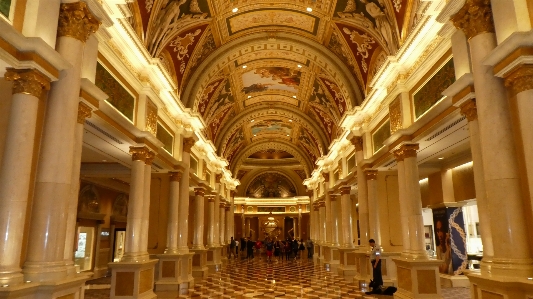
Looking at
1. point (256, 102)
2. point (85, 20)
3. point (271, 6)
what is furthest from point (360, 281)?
point (256, 102)

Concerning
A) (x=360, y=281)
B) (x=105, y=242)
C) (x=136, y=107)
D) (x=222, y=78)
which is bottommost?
(x=360, y=281)

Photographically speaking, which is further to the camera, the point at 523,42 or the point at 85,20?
the point at 85,20

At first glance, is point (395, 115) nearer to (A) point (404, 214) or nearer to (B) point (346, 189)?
(A) point (404, 214)

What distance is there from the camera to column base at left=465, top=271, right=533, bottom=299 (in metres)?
4.30

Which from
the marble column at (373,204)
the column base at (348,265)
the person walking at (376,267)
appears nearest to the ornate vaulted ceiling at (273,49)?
the marble column at (373,204)

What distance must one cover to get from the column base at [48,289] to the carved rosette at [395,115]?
760cm

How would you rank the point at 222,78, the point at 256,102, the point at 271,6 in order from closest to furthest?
the point at 271,6
the point at 222,78
the point at 256,102

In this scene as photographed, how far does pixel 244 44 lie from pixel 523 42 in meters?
10.6

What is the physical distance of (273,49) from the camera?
48.4 ft

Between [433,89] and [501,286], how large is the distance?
4344 mm

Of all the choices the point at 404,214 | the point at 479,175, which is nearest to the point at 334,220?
the point at 404,214

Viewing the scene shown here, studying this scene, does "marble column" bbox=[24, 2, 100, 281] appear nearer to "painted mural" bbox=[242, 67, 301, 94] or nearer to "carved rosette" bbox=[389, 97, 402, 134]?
"carved rosette" bbox=[389, 97, 402, 134]

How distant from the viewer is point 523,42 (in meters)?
4.51

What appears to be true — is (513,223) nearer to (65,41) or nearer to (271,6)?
(65,41)
